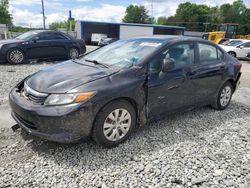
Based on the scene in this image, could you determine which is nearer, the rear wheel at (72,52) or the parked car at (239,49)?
the rear wheel at (72,52)

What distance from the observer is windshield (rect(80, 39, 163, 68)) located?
3.71 m

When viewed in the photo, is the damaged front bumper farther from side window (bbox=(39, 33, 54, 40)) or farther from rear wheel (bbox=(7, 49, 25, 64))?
side window (bbox=(39, 33, 54, 40))

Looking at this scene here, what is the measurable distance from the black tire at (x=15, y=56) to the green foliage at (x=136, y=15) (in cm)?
7678

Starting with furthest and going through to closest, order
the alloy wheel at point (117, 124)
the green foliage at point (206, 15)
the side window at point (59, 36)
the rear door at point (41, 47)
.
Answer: the green foliage at point (206, 15), the side window at point (59, 36), the rear door at point (41, 47), the alloy wheel at point (117, 124)

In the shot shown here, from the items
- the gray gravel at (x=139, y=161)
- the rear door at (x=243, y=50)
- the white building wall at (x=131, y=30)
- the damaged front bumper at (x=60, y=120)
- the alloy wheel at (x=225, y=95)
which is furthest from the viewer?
the white building wall at (x=131, y=30)

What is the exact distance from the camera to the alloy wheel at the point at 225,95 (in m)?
5.12

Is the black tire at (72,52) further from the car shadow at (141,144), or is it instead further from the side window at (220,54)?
the car shadow at (141,144)

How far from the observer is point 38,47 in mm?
10188

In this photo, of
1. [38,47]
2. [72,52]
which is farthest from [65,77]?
[72,52]

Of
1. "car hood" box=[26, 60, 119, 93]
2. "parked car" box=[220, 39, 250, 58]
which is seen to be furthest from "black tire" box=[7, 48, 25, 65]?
"parked car" box=[220, 39, 250, 58]

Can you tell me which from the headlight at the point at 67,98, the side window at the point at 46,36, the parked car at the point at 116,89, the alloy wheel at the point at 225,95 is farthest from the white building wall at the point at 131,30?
the headlight at the point at 67,98

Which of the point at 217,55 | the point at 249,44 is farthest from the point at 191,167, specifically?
the point at 249,44

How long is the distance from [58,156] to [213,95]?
3196 mm

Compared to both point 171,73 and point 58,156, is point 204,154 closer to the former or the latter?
point 171,73
